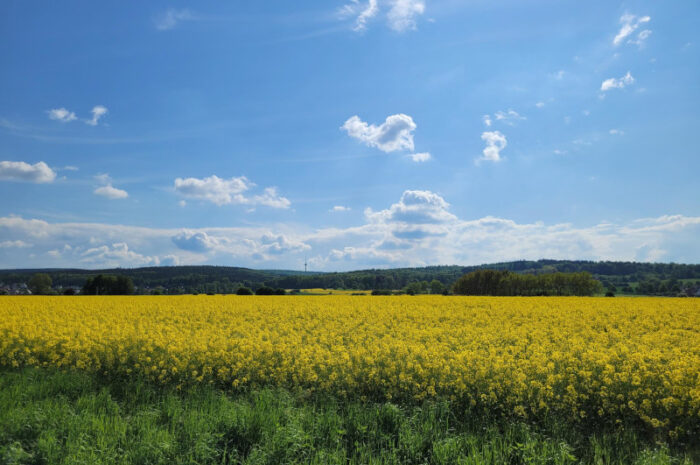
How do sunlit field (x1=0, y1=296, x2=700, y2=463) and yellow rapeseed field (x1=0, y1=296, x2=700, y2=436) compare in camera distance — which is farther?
yellow rapeseed field (x1=0, y1=296, x2=700, y2=436)

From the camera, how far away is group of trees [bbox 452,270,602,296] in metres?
80.7

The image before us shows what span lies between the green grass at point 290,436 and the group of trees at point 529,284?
78659 millimetres

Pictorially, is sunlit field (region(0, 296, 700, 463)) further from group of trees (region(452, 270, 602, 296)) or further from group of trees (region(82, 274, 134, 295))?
group of trees (region(452, 270, 602, 296))

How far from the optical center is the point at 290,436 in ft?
22.7

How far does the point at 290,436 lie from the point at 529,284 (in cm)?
8572

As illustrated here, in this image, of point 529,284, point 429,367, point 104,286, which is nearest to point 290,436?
point 429,367

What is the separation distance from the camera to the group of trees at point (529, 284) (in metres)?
80.7

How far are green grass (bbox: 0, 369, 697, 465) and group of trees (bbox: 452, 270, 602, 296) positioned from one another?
78.7 meters

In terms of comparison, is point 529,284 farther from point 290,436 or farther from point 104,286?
point 290,436

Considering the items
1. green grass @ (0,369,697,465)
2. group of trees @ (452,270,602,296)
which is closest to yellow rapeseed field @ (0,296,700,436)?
green grass @ (0,369,697,465)

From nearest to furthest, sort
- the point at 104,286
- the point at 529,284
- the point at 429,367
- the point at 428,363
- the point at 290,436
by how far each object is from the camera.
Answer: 1. the point at 290,436
2. the point at 429,367
3. the point at 428,363
4. the point at 104,286
5. the point at 529,284

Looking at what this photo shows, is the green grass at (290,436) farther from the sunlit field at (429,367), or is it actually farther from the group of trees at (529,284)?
the group of trees at (529,284)

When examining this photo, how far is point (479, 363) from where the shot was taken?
32.0ft

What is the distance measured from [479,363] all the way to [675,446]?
3828mm
